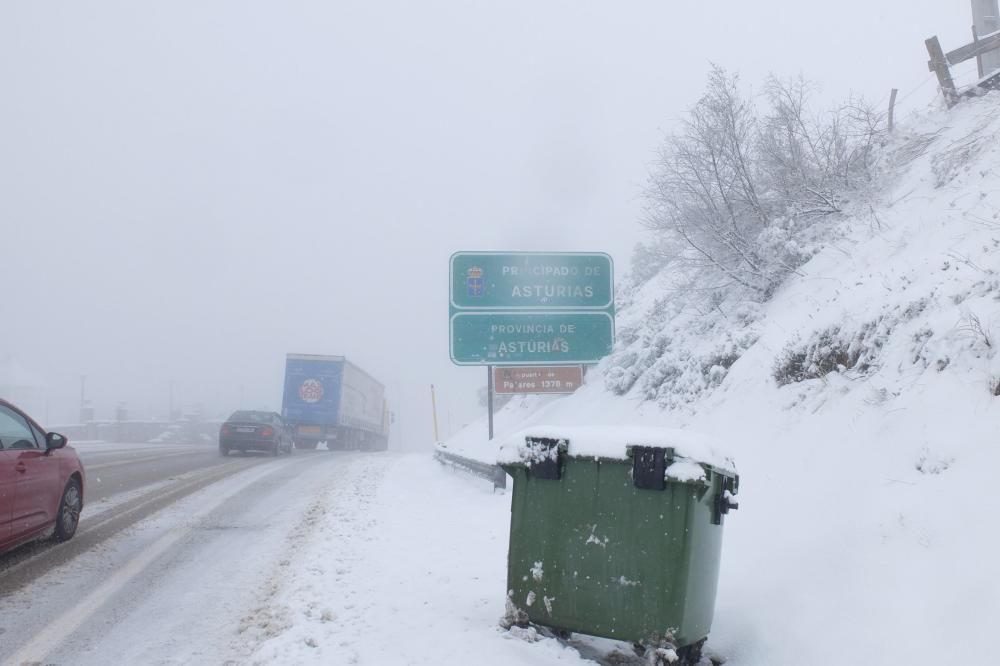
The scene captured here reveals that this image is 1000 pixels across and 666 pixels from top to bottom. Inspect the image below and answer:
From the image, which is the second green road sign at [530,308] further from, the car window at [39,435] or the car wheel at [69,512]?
the car window at [39,435]

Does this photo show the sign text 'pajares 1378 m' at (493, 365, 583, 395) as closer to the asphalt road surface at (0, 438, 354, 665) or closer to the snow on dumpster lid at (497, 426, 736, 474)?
the asphalt road surface at (0, 438, 354, 665)

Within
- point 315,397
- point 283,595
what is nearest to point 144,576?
point 283,595

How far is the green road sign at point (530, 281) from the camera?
15.2m

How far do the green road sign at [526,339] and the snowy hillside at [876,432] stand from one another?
3.20 m

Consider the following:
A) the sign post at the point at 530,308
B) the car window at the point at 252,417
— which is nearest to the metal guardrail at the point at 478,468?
the sign post at the point at 530,308

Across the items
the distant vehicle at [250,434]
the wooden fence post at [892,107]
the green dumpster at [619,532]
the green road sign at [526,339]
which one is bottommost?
the distant vehicle at [250,434]

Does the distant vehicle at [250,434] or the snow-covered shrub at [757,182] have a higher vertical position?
A: the snow-covered shrub at [757,182]

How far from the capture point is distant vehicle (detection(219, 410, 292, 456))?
75.6 ft

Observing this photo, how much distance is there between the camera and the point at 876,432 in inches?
231

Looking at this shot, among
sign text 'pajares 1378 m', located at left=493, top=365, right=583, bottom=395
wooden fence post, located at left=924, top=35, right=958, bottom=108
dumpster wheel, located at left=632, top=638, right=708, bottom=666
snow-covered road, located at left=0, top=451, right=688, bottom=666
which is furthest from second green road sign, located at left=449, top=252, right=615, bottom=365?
dumpster wheel, located at left=632, top=638, right=708, bottom=666

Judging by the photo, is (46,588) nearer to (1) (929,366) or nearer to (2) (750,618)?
(2) (750,618)

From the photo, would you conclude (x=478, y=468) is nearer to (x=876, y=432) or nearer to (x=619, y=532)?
(x=876, y=432)

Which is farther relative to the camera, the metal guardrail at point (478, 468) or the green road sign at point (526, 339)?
the green road sign at point (526, 339)

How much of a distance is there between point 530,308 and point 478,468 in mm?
4197
